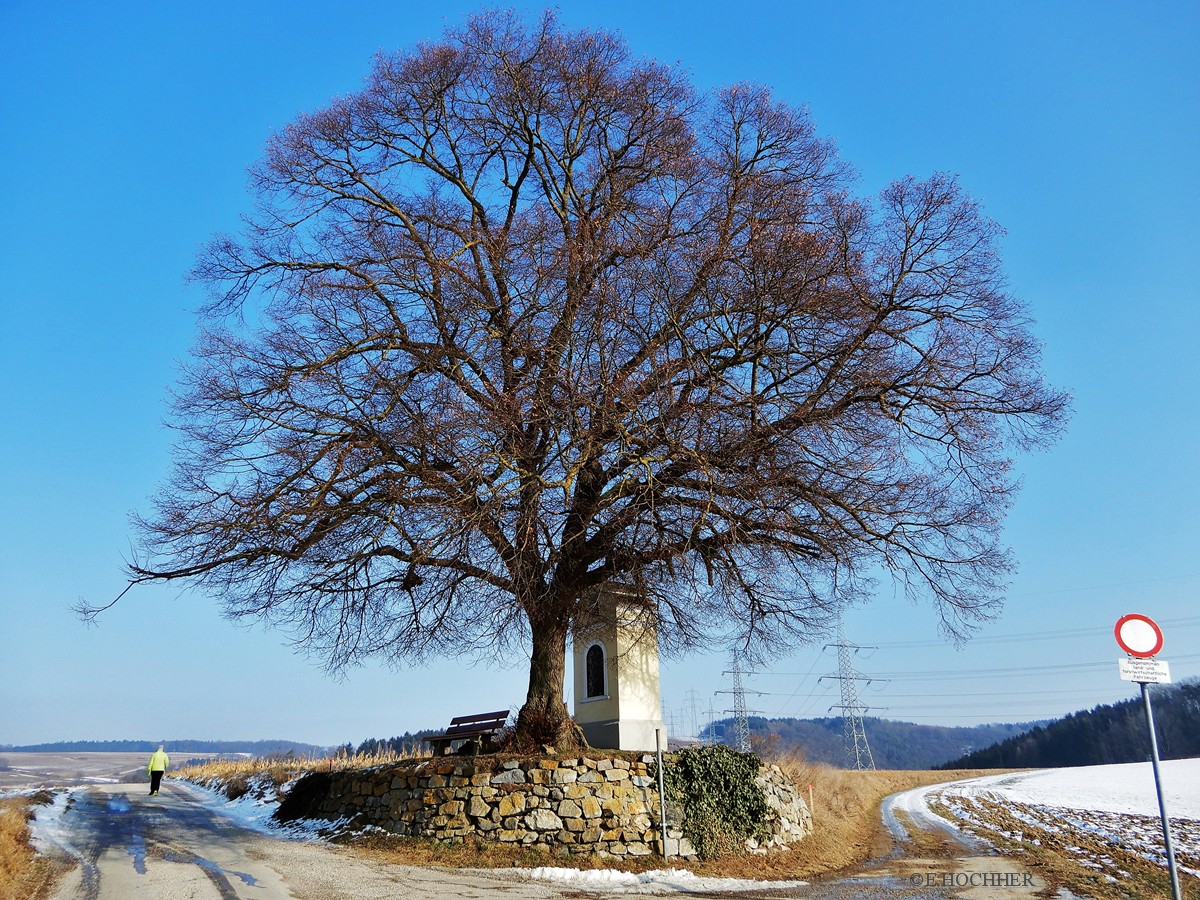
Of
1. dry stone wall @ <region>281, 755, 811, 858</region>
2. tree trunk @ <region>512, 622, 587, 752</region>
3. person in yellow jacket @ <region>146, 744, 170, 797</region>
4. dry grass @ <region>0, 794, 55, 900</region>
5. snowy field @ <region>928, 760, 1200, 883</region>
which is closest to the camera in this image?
Result: dry grass @ <region>0, 794, 55, 900</region>

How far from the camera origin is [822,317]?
1226cm

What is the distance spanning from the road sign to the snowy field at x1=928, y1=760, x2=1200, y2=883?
15.6 ft

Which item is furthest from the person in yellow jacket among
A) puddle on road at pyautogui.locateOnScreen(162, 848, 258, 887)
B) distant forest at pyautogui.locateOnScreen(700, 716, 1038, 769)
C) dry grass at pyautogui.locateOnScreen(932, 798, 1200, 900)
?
distant forest at pyautogui.locateOnScreen(700, 716, 1038, 769)

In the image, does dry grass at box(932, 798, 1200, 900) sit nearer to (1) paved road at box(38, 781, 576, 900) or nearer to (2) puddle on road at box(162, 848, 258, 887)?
(1) paved road at box(38, 781, 576, 900)

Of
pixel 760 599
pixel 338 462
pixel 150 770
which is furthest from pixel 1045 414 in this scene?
pixel 150 770

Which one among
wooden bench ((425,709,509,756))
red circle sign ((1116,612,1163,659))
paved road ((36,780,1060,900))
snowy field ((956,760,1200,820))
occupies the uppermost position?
→ red circle sign ((1116,612,1163,659))

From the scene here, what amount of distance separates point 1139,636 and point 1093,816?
1551cm

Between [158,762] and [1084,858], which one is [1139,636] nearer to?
[1084,858]

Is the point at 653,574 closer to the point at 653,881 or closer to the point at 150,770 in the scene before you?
the point at 653,881

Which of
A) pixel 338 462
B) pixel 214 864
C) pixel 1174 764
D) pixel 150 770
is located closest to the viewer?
pixel 214 864

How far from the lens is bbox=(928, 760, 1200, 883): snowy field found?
45.1 feet

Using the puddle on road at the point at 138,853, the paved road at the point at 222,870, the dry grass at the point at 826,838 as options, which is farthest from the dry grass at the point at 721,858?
the puddle on road at the point at 138,853

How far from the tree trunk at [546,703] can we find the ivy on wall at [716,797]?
5.74ft

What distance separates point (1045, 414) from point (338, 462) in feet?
35.8
